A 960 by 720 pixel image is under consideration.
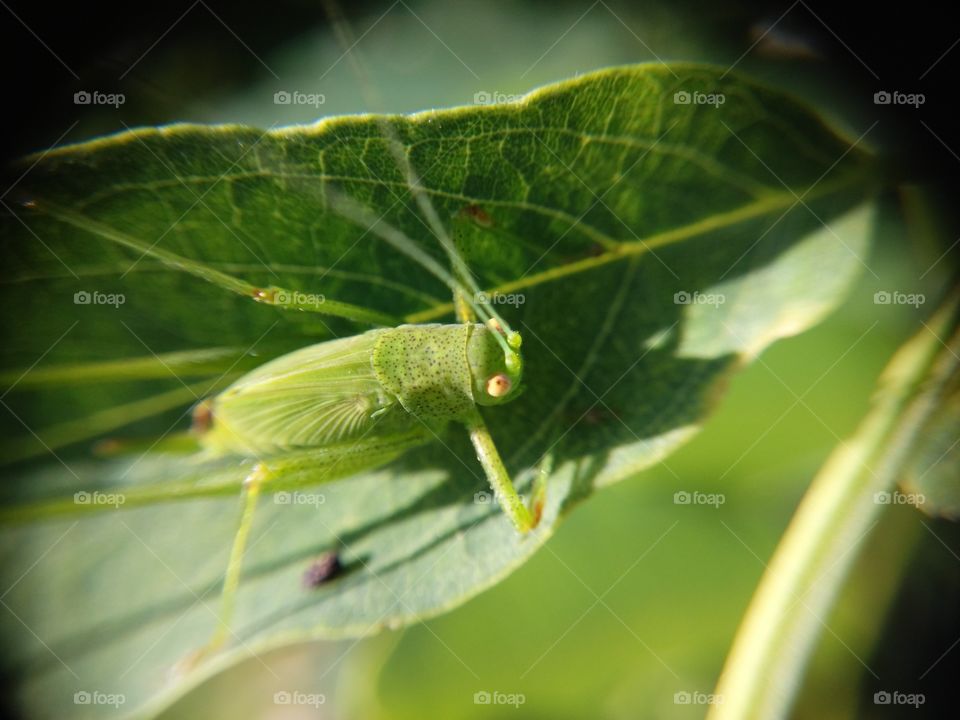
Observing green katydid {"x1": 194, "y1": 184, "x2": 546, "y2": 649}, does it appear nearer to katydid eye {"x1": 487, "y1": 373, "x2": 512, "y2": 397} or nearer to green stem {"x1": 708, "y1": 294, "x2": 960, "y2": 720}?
katydid eye {"x1": 487, "y1": 373, "x2": 512, "y2": 397}

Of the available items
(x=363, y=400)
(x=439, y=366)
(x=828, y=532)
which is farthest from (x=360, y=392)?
(x=828, y=532)

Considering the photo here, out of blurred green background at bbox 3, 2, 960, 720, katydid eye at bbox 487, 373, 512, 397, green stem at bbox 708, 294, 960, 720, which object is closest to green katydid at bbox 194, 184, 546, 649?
katydid eye at bbox 487, 373, 512, 397

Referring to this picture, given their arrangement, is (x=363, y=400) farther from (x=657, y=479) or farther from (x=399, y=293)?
(x=657, y=479)

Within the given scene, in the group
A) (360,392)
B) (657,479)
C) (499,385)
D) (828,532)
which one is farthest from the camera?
(657,479)

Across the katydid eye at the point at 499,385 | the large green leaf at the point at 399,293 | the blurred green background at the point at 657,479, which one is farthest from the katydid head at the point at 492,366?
the blurred green background at the point at 657,479

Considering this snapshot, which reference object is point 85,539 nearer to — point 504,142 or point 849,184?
point 504,142

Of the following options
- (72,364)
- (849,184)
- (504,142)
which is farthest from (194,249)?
(849,184)
